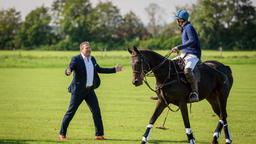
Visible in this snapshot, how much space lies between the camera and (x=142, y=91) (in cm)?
3200

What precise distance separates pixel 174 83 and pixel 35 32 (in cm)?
10140

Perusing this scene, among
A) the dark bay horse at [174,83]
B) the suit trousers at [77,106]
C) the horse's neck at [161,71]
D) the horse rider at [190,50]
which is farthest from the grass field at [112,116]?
the horse's neck at [161,71]

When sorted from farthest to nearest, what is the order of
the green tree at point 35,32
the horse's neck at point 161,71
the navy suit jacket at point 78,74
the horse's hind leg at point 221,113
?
1. the green tree at point 35,32
2. the navy suit jacket at point 78,74
3. the horse's hind leg at point 221,113
4. the horse's neck at point 161,71

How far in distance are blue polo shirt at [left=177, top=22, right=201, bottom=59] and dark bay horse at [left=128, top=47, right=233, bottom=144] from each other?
0.47m

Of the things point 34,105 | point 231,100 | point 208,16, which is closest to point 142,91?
point 231,100

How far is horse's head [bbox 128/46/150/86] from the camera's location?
13469mm

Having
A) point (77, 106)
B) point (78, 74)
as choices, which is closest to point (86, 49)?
point (78, 74)

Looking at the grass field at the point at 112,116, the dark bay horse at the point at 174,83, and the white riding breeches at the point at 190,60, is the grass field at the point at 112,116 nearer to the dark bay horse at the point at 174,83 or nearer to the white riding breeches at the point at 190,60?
the dark bay horse at the point at 174,83

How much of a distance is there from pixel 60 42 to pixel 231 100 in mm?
80777

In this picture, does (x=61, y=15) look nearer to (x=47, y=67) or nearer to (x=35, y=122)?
(x=47, y=67)

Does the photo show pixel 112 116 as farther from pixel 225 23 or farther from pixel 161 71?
pixel 225 23

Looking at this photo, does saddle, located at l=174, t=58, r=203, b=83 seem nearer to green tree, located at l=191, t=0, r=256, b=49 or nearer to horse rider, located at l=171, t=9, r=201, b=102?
horse rider, located at l=171, t=9, r=201, b=102

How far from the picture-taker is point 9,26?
405 ft

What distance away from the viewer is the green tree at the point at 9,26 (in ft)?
368
